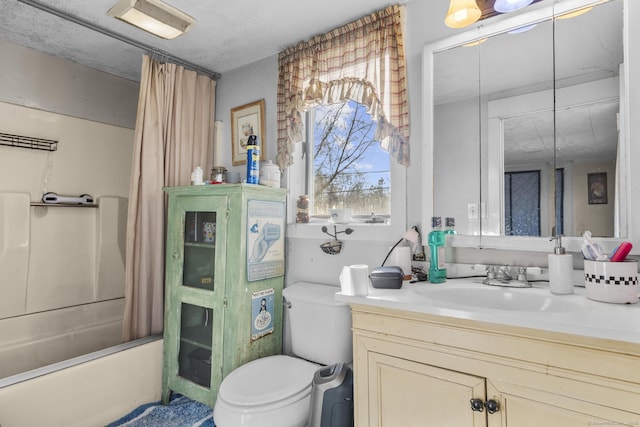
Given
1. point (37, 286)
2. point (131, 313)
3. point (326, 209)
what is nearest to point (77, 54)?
point (37, 286)

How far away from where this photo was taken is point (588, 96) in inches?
51.9

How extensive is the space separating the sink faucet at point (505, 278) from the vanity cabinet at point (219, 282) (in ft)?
3.80

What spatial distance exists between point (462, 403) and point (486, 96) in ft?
4.10

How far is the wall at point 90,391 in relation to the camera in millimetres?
1571

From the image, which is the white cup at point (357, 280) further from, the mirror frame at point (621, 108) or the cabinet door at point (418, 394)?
the mirror frame at point (621, 108)

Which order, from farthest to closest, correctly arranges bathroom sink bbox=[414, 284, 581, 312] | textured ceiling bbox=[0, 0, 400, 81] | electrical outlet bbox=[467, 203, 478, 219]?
textured ceiling bbox=[0, 0, 400, 81] → electrical outlet bbox=[467, 203, 478, 219] → bathroom sink bbox=[414, 284, 581, 312]

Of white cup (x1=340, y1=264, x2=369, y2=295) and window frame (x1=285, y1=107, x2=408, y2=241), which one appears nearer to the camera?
white cup (x1=340, y1=264, x2=369, y2=295)

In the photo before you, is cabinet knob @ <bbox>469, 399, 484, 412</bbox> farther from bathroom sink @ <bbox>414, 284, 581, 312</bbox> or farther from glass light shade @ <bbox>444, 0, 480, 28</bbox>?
glass light shade @ <bbox>444, 0, 480, 28</bbox>

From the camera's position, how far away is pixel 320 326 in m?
1.69

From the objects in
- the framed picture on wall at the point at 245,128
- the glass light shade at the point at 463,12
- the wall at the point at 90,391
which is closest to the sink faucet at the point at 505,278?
the glass light shade at the point at 463,12

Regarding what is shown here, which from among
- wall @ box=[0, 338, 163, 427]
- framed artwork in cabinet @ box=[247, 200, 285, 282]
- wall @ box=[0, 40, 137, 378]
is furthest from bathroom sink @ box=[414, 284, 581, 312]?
wall @ box=[0, 40, 137, 378]

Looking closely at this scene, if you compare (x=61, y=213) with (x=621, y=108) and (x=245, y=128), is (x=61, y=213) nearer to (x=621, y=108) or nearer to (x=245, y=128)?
(x=245, y=128)

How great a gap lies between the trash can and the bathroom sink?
50 centimetres

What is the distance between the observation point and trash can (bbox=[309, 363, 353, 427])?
138 centimetres
